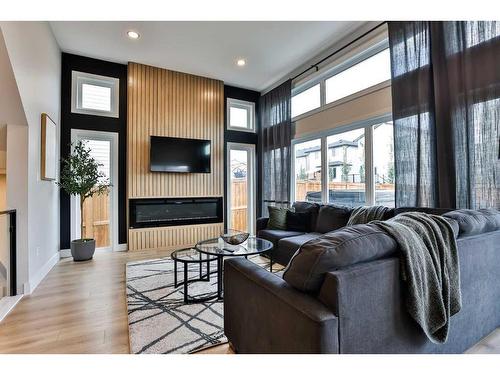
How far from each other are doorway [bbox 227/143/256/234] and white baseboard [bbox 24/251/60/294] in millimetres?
3102

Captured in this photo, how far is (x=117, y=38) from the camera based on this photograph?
3.91 m

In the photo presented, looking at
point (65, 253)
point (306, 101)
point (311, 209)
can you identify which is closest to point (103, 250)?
point (65, 253)

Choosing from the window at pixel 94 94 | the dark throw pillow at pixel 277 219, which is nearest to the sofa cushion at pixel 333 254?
the dark throw pillow at pixel 277 219

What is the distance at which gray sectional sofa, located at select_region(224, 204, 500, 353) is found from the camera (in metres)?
1.08

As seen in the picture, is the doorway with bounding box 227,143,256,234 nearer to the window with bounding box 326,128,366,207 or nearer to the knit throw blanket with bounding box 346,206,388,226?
the window with bounding box 326,128,366,207

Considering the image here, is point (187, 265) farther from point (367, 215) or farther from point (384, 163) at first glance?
point (384, 163)

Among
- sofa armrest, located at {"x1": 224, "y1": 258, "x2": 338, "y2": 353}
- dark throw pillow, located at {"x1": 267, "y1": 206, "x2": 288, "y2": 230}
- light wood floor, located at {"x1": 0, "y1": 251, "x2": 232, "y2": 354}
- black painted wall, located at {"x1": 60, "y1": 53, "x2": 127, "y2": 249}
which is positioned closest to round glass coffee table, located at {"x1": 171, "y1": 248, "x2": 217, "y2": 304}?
light wood floor, located at {"x1": 0, "y1": 251, "x2": 232, "y2": 354}

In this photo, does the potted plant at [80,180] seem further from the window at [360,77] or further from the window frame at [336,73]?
the window at [360,77]

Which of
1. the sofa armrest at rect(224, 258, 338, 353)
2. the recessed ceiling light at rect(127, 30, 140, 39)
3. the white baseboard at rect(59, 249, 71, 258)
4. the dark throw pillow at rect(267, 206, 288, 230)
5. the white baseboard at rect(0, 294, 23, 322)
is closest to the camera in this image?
the sofa armrest at rect(224, 258, 338, 353)

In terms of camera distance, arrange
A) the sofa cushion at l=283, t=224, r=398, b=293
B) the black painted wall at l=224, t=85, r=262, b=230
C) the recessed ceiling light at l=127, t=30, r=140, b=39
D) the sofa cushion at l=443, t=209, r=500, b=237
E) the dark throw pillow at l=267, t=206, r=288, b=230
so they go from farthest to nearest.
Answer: the black painted wall at l=224, t=85, r=262, b=230
the dark throw pillow at l=267, t=206, r=288, b=230
the recessed ceiling light at l=127, t=30, r=140, b=39
the sofa cushion at l=443, t=209, r=500, b=237
the sofa cushion at l=283, t=224, r=398, b=293

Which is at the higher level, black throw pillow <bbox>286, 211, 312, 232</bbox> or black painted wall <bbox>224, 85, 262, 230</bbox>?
black painted wall <bbox>224, 85, 262, 230</bbox>

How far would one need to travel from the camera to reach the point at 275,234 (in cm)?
370

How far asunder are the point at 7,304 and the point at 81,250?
59.7 inches

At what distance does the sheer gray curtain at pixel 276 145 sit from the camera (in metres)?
5.09
